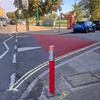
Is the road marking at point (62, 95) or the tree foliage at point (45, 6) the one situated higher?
the tree foliage at point (45, 6)

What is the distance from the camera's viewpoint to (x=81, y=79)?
26.7 feet

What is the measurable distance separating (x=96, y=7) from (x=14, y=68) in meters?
64.0

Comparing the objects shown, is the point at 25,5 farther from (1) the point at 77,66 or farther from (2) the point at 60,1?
(1) the point at 77,66

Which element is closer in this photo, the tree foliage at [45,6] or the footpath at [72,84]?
the footpath at [72,84]

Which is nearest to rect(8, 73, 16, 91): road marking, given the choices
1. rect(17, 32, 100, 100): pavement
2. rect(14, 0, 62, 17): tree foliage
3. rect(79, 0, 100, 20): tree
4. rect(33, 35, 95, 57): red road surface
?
rect(17, 32, 100, 100): pavement

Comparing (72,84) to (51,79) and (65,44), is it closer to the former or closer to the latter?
(51,79)

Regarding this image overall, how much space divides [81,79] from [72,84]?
58 cm

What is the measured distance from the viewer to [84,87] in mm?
7336

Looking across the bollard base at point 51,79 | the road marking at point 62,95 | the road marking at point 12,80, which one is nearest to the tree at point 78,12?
the road marking at point 12,80

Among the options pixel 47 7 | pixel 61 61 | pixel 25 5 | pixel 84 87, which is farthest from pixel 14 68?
pixel 47 7

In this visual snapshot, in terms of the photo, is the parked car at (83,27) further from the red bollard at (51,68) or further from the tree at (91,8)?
the tree at (91,8)

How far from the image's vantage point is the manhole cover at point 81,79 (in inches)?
303

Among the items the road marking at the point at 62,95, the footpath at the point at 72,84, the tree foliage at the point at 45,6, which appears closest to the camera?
the road marking at the point at 62,95

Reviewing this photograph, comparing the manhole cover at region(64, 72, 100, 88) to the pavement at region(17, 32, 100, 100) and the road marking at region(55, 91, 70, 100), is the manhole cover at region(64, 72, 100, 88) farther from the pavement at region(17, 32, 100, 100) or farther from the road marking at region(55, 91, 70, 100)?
the road marking at region(55, 91, 70, 100)
